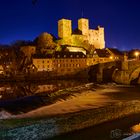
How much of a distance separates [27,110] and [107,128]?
667cm

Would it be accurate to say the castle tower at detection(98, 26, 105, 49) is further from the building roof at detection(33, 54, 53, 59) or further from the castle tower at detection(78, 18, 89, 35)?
the building roof at detection(33, 54, 53, 59)

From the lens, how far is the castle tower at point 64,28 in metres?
96.6

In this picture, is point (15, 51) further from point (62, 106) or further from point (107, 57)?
point (62, 106)

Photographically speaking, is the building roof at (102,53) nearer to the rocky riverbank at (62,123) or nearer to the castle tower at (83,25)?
the castle tower at (83,25)

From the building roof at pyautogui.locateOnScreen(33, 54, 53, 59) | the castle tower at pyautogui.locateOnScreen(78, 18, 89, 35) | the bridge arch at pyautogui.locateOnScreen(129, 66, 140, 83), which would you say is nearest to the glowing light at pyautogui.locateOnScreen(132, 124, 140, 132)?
the bridge arch at pyautogui.locateOnScreen(129, 66, 140, 83)

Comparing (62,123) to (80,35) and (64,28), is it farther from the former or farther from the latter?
(80,35)

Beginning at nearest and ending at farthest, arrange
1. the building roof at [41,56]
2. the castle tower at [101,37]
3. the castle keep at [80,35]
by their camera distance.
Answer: the building roof at [41,56] → the castle keep at [80,35] → the castle tower at [101,37]

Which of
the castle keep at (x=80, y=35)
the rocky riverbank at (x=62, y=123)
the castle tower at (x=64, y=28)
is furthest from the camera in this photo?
the castle keep at (x=80, y=35)

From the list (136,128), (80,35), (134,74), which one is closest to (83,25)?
(80,35)

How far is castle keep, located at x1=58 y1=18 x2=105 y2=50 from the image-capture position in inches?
3809

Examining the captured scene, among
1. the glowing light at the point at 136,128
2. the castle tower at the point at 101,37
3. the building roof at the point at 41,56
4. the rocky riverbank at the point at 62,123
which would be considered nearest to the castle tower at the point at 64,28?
the castle tower at the point at 101,37

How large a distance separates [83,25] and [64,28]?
946 centimetres

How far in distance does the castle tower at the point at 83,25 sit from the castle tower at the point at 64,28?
19.7 feet

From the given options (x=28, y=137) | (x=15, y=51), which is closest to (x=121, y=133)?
(x=28, y=137)
